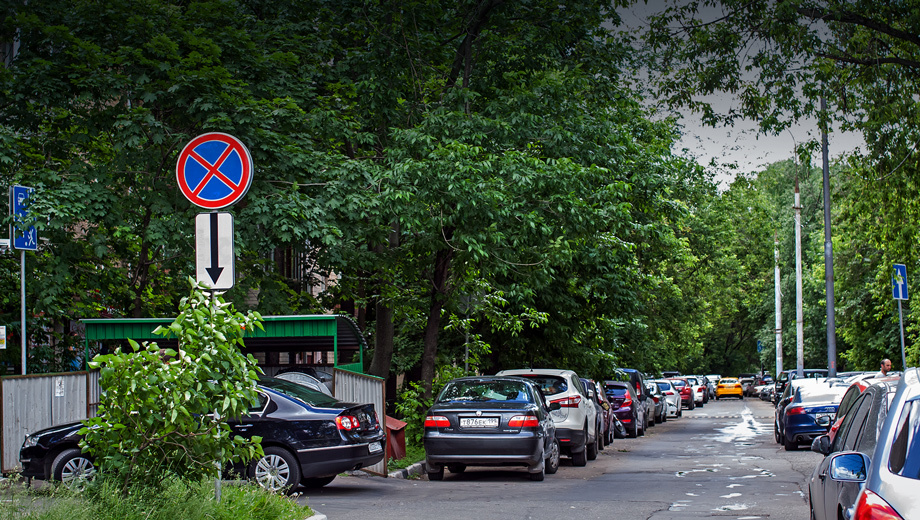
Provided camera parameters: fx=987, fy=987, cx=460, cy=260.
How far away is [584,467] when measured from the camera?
1736cm

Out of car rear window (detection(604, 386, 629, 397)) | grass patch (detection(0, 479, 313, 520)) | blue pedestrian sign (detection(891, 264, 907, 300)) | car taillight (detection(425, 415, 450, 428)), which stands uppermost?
blue pedestrian sign (detection(891, 264, 907, 300))

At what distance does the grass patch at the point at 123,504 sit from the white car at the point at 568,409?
9.93m

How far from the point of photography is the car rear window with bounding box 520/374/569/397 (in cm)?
1788

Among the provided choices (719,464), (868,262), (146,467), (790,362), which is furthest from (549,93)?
(790,362)

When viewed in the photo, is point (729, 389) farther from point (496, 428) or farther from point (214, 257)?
point (214, 257)

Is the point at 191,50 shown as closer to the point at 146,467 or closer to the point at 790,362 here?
the point at 146,467

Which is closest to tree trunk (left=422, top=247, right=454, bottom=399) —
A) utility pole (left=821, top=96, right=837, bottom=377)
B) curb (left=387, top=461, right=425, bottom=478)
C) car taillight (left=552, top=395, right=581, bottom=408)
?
car taillight (left=552, top=395, right=581, bottom=408)

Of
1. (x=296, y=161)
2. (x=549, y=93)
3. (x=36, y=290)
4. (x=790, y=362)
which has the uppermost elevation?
(x=549, y=93)

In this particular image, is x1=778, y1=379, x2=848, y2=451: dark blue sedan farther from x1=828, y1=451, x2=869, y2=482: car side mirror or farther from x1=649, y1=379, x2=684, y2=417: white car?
x1=649, y1=379, x2=684, y2=417: white car

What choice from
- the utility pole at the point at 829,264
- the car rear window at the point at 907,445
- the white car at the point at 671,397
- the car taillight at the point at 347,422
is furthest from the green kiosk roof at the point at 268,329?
the white car at the point at 671,397

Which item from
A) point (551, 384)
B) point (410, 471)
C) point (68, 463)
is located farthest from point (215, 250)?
point (551, 384)

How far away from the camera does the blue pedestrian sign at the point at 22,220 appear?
44.0 ft

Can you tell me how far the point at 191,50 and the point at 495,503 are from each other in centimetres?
838

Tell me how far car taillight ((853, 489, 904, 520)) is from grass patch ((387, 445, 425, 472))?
1089 centimetres
